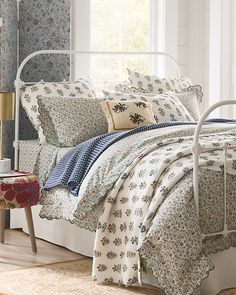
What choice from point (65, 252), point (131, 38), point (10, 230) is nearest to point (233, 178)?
point (65, 252)

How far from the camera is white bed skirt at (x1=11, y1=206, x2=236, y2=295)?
10.7ft

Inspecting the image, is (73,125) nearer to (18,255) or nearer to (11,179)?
(11,179)

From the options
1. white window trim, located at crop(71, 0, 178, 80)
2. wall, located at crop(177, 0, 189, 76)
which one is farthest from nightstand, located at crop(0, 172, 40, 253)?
wall, located at crop(177, 0, 189, 76)

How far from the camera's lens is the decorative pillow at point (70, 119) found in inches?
171

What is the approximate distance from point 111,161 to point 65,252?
2.52 ft

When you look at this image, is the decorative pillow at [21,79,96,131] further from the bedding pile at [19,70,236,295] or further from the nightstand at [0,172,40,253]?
the nightstand at [0,172,40,253]

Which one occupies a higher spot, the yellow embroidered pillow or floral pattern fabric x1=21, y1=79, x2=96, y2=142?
floral pattern fabric x1=21, y1=79, x2=96, y2=142

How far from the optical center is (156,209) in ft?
10.8

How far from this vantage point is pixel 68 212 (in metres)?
3.89

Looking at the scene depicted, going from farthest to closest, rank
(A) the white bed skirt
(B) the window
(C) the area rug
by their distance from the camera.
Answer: (B) the window → (C) the area rug → (A) the white bed skirt

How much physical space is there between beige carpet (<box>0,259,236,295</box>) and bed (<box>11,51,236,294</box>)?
62 millimetres

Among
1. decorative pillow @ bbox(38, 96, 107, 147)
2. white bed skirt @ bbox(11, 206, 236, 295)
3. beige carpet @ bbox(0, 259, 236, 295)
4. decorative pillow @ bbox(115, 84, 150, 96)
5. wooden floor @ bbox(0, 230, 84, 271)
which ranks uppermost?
decorative pillow @ bbox(115, 84, 150, 96)

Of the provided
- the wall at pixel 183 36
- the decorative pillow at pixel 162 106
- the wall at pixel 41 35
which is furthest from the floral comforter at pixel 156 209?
the wall at pixel 183 36

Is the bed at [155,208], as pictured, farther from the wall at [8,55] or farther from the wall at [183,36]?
the wall at [183,36]
